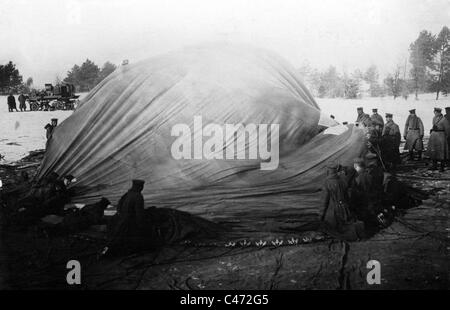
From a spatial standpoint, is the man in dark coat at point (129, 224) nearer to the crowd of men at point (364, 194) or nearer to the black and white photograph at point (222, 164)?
the black and white photograph at point (222, 164)

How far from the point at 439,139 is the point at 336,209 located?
10.5 ft

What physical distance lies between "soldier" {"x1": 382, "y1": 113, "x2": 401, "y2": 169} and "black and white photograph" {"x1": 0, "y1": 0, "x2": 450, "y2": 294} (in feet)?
3.45

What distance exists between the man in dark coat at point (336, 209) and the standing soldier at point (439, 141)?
2940 mm

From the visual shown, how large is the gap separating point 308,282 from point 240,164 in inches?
64.8

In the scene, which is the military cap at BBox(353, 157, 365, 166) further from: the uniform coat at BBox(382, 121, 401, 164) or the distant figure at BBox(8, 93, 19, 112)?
the distant figure at BBox(8, 93, 19, 112)

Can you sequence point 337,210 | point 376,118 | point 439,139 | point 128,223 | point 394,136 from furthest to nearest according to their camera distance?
point 394,136 → point 376,118 → point 439,139 → point 337,210 → point 128,223

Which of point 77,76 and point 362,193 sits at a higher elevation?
point 77,76

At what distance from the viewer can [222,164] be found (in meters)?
4.75

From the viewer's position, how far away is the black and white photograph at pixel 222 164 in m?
3.77

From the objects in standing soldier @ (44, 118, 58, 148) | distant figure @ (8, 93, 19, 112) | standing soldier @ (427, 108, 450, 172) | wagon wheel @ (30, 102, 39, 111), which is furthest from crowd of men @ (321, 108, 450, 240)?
distant figure @ (8, 93, 19, 112)

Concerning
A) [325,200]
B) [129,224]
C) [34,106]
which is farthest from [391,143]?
[34,106]

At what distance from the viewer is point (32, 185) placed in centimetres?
498

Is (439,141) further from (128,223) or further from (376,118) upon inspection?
(128,223)

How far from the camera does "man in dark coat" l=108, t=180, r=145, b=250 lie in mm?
3873
